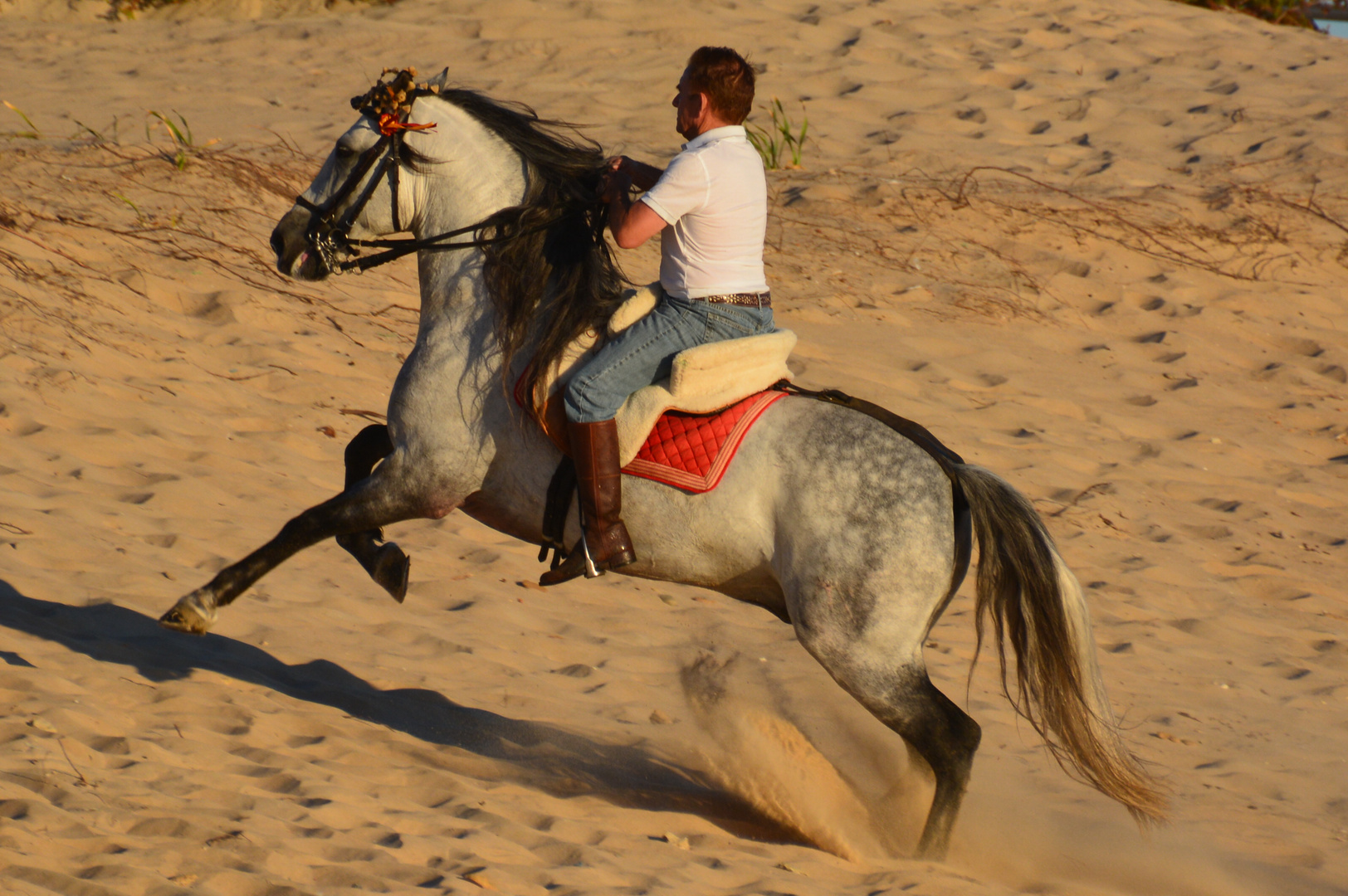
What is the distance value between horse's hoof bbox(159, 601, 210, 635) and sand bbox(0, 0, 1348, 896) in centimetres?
36

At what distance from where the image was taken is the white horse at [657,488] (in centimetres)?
420

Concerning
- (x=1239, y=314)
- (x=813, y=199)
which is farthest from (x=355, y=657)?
(x=1239, y=314)

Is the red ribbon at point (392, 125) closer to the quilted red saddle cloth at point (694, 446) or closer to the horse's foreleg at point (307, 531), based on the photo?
the horse's foreleg at point (307, 531)

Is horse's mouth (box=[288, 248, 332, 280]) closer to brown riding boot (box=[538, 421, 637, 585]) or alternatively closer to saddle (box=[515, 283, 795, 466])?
saddle (box=[515, 283, 795, 466])

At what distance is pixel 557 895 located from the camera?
3674 millimetres

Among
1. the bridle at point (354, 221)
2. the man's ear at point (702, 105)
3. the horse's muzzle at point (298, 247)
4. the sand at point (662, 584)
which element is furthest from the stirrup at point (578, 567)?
the man's ear at point (702, 105)

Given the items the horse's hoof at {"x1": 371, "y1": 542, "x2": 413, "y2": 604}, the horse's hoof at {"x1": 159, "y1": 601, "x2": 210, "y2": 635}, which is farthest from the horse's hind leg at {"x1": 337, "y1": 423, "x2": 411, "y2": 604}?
the horse's hoof at {"x1": 159, "y1": 601, "x2": 210, "y2": 635}

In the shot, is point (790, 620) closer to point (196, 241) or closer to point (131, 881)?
point (131, 881)

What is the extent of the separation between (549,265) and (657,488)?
0.84 metres

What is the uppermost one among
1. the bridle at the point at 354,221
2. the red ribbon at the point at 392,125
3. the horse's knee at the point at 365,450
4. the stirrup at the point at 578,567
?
the red ribbon at the point at 392,125

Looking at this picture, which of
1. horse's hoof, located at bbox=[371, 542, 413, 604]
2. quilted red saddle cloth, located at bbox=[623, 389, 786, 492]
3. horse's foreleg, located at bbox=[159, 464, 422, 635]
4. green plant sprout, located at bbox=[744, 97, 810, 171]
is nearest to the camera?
quilted red saddle cloth, located at bbox=[623, 389, 786, 492]

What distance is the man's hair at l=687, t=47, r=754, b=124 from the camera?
409cm

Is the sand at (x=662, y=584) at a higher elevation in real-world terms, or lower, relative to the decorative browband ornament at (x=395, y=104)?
lower

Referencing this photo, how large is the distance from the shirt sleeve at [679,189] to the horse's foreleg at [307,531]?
131 centimetres
